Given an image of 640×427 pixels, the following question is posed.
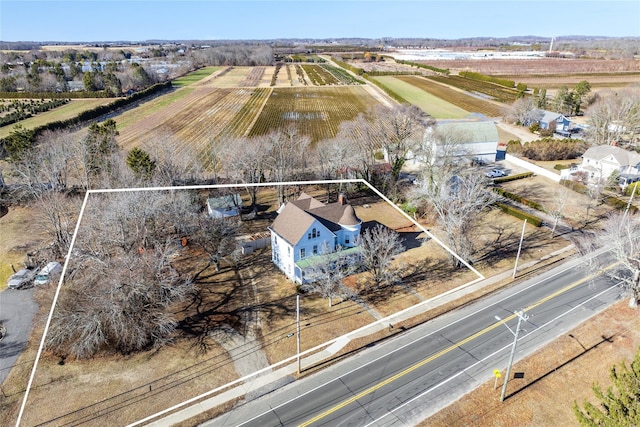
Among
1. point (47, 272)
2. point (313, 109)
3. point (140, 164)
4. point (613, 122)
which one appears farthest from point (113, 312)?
point (313, 109)

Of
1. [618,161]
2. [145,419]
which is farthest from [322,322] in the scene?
[618,161]

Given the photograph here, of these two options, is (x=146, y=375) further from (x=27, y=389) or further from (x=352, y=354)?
(x=352, y=354)

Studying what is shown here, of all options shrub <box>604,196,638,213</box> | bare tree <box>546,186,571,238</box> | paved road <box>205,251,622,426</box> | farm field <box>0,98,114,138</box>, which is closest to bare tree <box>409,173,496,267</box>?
paved road <box>205,251,622,426</box>

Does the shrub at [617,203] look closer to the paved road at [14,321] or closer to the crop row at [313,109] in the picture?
the crop row at [313,109]

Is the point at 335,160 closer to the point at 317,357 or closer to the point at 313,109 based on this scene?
the point at 317,357

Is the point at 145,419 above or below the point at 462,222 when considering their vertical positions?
below

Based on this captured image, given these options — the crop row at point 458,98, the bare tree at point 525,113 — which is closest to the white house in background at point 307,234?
the bare tree at point 525,113
